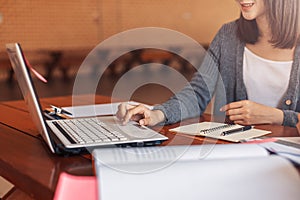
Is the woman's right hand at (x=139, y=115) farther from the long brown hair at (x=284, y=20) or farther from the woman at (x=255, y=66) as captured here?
the long brown hair at (x=284, y=20)

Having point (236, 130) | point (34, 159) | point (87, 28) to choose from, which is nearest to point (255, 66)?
point (236, 130)

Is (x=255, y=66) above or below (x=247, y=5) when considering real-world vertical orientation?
below

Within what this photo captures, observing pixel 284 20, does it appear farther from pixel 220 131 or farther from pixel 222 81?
pixel 220 131

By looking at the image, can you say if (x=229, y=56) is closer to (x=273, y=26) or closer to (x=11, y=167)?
(x=273, y=26)

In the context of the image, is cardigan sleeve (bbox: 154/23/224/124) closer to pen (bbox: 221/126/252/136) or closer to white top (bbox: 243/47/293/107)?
white top (bbox: 243/47/293/107)

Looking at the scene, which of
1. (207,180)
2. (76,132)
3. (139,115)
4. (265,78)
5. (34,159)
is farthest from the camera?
(265,78)

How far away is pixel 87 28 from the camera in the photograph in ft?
24.7

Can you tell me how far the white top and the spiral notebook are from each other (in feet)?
1.46

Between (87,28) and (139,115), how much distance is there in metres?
6.37

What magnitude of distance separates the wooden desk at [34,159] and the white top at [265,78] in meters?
0.36

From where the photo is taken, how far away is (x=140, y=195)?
484 millimetres

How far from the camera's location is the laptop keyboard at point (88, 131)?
1.02 meters

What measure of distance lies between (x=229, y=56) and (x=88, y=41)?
5.95 meters

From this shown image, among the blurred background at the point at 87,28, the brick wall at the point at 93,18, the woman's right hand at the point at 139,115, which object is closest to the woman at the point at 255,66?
the woman's right hand at the point at 139,115
